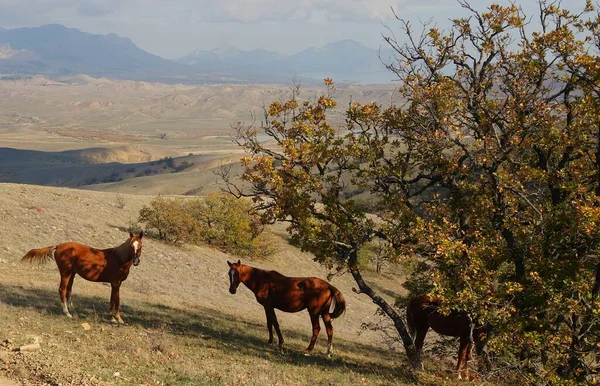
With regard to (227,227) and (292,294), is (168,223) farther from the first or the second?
(292,294)

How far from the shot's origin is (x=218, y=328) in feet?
61.9

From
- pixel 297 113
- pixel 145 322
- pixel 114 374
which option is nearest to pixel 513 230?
pixel 297 113

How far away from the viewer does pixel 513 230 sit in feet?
46.5

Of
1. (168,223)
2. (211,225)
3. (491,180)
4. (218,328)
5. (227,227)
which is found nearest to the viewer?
(491,180)

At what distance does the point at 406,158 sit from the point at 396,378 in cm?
613

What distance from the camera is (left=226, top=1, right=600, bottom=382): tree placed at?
11.7 metres

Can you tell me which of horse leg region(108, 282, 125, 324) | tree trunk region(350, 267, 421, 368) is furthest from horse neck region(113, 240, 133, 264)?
tree trunk region(350, 267, 421, 368)

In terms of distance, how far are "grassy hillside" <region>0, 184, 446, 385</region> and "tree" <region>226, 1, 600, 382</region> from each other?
334 cm

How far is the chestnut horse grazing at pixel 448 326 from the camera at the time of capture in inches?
590

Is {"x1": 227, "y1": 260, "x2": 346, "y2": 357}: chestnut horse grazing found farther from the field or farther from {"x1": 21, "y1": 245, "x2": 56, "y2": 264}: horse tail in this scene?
{"x1": 21, "y1": 245, "x2": 56, "y2": 264}: horse tail

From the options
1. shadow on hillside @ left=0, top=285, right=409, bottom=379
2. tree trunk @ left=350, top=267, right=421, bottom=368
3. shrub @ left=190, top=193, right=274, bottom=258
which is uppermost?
tree trunk @ left=350, top=267, right=421, bottom=368

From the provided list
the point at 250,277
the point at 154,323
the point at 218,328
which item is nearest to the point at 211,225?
the point at 218,328

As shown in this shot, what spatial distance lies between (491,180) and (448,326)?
447 centimetres

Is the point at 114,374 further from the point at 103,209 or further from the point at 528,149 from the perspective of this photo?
the point at 103,209
